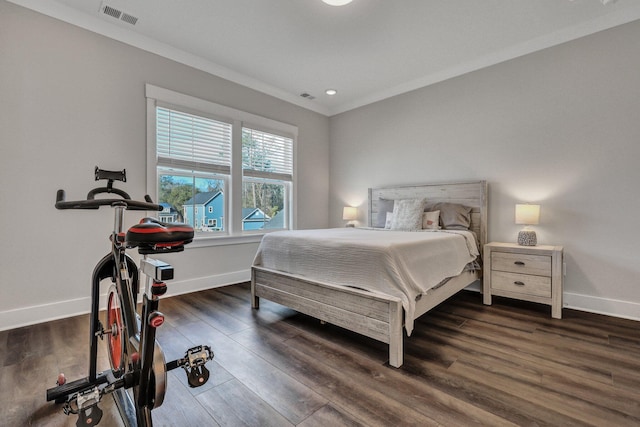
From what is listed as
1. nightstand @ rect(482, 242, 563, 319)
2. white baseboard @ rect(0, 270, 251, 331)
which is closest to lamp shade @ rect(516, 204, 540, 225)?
nightstand @ rect(482, 242, 563, 319)

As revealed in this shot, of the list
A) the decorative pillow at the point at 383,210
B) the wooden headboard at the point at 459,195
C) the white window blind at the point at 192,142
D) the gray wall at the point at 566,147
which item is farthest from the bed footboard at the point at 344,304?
the gray wall at the point at 566,147

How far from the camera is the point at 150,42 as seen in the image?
3.02 metres

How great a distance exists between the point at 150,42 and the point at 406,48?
269cm

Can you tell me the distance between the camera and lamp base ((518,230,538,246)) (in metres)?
2.85

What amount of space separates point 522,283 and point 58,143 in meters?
4.40

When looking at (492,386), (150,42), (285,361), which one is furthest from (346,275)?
(150,42)

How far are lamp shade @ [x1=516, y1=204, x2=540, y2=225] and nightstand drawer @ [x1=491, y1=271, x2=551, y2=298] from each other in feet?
1.72

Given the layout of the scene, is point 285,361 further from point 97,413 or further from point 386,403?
point 97,413

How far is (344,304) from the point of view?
206 centimetres

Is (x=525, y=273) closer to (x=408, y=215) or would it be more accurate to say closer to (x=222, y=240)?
(x=408, y=215)

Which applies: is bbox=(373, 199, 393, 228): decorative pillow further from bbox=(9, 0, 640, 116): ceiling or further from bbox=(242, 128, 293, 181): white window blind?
bbox=(9, 0, 640, 116): ceiling

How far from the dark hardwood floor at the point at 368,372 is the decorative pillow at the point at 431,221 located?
3.53 ft

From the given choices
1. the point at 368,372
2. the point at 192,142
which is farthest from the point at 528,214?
the point at 192,142

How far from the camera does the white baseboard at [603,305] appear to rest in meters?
2.56
